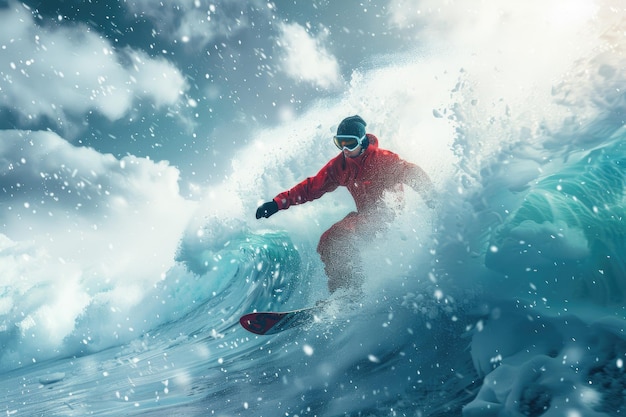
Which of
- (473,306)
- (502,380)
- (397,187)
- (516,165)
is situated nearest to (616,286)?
(473,306)

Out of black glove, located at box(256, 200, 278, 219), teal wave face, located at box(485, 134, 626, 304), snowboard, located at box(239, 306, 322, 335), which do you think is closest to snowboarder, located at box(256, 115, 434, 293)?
black glove, located at box(256, 200, 278, 219)

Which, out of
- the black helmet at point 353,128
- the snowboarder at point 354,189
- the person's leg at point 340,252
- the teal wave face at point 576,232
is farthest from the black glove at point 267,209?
the teal wave face at point 576,232

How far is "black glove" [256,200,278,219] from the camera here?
4.86m

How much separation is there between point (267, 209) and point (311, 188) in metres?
0.71

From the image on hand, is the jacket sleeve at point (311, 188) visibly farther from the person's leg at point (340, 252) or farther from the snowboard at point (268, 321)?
the snowboard at point (268, 321)

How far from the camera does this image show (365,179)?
15.4 feet

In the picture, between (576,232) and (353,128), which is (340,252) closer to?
(353,128)

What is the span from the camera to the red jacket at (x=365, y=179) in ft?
14.9

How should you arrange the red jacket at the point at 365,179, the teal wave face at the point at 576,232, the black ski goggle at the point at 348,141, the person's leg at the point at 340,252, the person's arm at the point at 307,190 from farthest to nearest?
the person's arm at the point at 307,190, the person's leg at the point at 340,252, the red jacket at the point at 365,179, the black ski goggle at the point at 348,141, the teal wave face at the point at 576,232

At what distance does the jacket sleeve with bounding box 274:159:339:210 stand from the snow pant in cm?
53

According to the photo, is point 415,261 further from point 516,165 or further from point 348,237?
point 516,165

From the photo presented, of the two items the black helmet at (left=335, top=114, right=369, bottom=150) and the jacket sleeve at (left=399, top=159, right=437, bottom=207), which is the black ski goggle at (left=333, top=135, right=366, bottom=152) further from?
the jacket sleeve at (left=399, top=159, right=437, bottom=207)

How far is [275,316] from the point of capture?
5055mm

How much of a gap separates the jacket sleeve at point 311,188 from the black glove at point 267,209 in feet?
0.26
